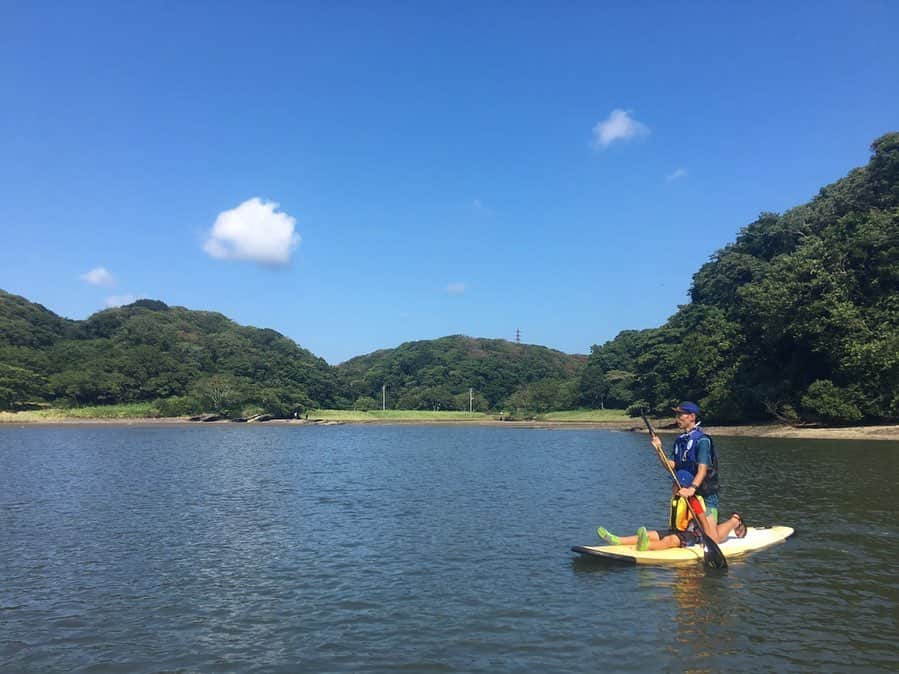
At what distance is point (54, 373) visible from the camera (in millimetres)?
125500

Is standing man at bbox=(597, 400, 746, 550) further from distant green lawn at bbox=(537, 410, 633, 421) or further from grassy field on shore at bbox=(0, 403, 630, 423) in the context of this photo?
grassy field on shore at bbox=(0, 403, 630, 423)

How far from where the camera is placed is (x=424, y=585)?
1239 cm

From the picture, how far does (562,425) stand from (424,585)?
99578 millimetres

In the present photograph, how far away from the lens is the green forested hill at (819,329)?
52750mm

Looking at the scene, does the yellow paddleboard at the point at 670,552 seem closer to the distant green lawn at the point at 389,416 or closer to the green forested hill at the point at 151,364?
the distant green lawn at the point at 389,416

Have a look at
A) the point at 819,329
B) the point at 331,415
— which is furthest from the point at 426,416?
the point at 819,329

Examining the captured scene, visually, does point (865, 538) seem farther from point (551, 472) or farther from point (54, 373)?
point (54, 373)

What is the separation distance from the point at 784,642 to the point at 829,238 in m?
61.4

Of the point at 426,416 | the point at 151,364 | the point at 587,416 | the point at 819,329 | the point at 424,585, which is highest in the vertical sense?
the point at 151,364

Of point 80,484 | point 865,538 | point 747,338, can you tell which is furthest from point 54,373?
point 865,538

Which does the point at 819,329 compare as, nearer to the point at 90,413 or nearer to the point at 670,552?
the point at 670,552

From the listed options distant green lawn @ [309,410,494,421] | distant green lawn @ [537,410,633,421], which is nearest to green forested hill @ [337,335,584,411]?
distant green lawn @ [309,410,494,421]

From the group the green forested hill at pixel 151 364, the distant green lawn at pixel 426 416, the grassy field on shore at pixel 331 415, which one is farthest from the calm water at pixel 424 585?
the green forested hill at pixel 151 364

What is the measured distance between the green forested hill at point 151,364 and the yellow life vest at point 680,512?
393 feet
